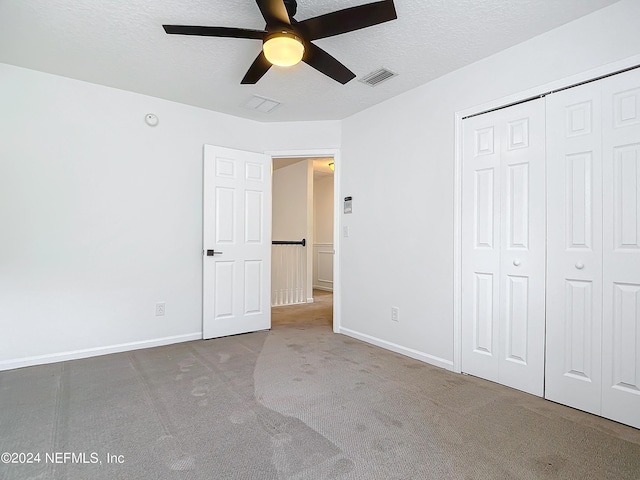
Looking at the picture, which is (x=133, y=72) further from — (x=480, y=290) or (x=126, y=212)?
(x=480, y=290)

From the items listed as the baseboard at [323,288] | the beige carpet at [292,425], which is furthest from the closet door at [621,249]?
the baseboard at [323,288]

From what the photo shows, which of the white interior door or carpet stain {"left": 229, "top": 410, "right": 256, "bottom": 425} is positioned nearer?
carpet stain {"left": 229, "top": 410, "right": 256, "bottom": 425}

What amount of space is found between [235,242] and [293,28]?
2497mm

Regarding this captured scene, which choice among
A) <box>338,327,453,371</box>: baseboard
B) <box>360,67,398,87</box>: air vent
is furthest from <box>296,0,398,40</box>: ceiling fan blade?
<box>338,327,453,371</box>: baseboard

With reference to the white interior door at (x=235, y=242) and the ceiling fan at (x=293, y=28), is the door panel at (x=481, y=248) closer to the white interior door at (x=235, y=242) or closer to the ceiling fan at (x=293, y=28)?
the ceiling fan at (x=293, y=28)

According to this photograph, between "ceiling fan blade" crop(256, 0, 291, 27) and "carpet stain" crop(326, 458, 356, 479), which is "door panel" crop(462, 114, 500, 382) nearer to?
"carpet stain" crop(326, 458, 356, 479)

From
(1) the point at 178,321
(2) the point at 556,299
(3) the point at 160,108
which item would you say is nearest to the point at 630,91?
(2) the point at 556,299

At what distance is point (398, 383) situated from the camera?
8.32ft

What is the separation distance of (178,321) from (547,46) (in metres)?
4.03

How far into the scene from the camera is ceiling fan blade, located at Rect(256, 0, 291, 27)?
172 cm

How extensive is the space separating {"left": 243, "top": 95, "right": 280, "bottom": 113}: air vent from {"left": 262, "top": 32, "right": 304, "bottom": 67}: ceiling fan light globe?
1460 mm

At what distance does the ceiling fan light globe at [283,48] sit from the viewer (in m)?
1.94

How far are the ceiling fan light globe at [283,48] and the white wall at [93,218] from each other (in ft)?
6.69

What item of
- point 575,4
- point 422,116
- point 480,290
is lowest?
point 480,290
